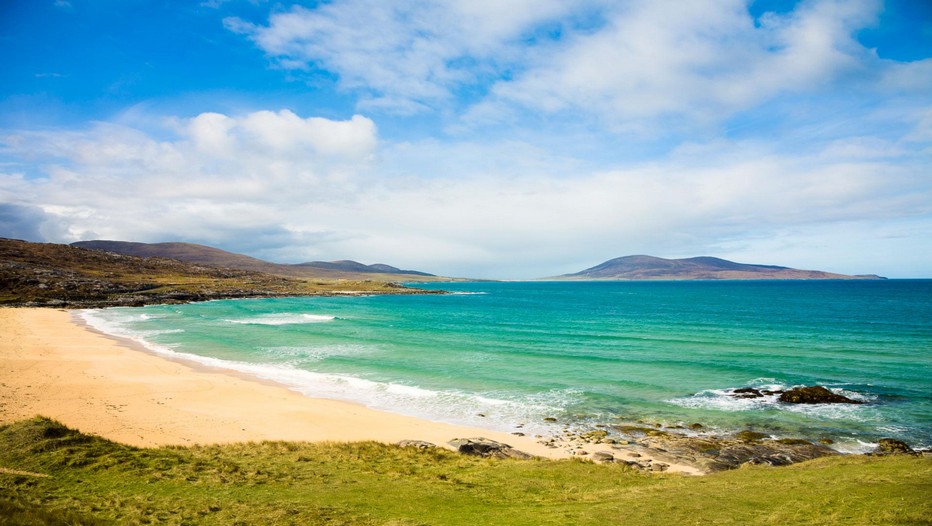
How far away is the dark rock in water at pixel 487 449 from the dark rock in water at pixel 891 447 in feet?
50.1

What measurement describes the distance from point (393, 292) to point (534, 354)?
462 ft

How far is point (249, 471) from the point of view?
14070 millimetres

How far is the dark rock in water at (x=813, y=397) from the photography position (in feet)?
88.7

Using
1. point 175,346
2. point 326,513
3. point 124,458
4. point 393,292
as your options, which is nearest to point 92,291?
point 175,346

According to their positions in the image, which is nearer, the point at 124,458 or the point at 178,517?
the point at 178,517

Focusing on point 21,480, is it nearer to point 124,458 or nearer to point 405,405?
point 124,458

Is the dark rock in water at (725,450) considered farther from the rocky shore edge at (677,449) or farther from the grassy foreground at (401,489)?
the grassy foreground at (401,489)

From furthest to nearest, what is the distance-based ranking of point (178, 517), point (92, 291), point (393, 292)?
point (393, 292), point (92, 291), point (178, 517)

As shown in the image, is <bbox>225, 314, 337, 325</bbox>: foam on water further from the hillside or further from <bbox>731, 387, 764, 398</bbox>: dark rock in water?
<bbox>731, 387, 764, 398</bbox>: dark rock in water

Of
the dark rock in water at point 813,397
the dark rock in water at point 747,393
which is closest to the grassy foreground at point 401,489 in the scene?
the dark rock in water at point 813,397

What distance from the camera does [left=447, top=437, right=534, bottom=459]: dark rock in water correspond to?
18.0 meters

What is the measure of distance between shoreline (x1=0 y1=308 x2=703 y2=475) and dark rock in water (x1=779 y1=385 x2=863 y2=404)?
47.7 feet

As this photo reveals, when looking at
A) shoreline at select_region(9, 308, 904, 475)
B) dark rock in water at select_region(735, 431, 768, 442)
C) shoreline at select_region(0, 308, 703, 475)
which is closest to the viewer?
shoreline at select_region(9, 308, 904, 475)

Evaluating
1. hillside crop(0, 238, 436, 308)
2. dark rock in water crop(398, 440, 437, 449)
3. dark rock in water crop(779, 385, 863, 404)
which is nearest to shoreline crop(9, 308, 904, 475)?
dark rock in water crop(398, 440, 437, 449)
